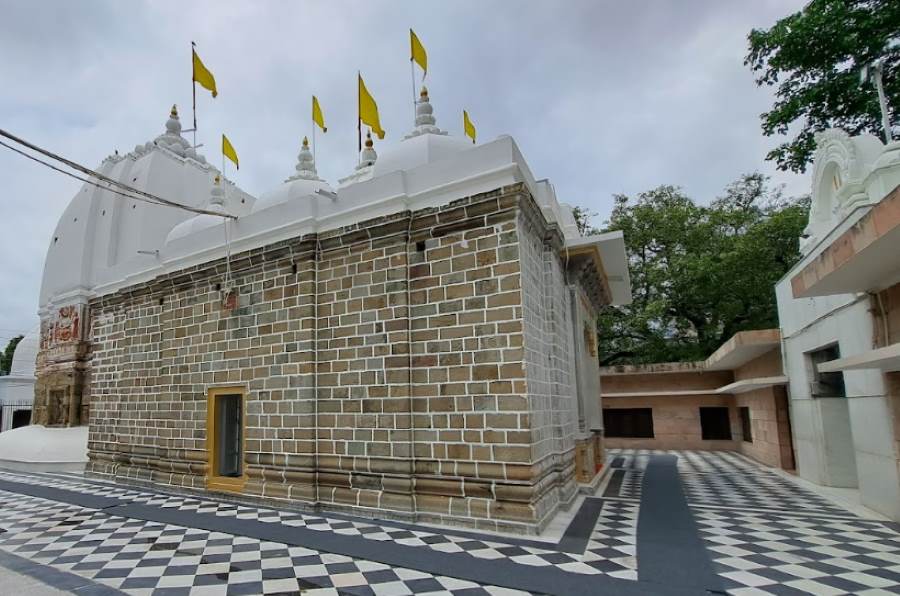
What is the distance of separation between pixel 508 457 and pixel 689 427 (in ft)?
37.6

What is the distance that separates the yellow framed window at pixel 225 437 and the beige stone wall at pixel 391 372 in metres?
0.14

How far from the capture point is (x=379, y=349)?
233 inches

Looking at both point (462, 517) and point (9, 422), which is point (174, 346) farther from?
point (9, 422)

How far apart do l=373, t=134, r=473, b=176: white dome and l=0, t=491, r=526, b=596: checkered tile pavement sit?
4.60 metres

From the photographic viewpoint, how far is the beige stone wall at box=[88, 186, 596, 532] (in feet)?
17.1

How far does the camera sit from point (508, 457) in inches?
198

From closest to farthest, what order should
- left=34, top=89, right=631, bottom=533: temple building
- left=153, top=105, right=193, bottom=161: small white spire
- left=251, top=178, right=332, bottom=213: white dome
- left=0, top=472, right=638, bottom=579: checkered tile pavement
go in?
left=0, top=472, right=638, bottom=579: checkered tile pavement, left=34, top=89, right=631, bottom=533: temple building, left=251, top=178, right=332, bottom=213: white dome, left=153, top=105, right=193, bottom=161: small white spire

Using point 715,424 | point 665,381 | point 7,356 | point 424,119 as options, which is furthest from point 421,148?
point 7,356

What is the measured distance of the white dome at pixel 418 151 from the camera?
6.85m

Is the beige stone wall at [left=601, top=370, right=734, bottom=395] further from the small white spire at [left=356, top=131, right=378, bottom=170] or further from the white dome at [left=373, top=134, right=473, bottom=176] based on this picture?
the white dome at [left=373, top=134, right=473, bottom=176]

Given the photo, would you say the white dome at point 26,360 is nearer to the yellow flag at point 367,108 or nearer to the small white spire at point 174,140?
the small white spire at point 174,140

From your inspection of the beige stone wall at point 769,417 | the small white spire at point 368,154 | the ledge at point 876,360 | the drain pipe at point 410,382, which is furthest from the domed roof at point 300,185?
the beige stone wall at point 769,417

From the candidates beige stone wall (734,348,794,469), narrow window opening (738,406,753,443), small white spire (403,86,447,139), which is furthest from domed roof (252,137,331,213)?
narrow window opening (738,406,753,443)

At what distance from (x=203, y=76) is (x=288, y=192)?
3134 mm
